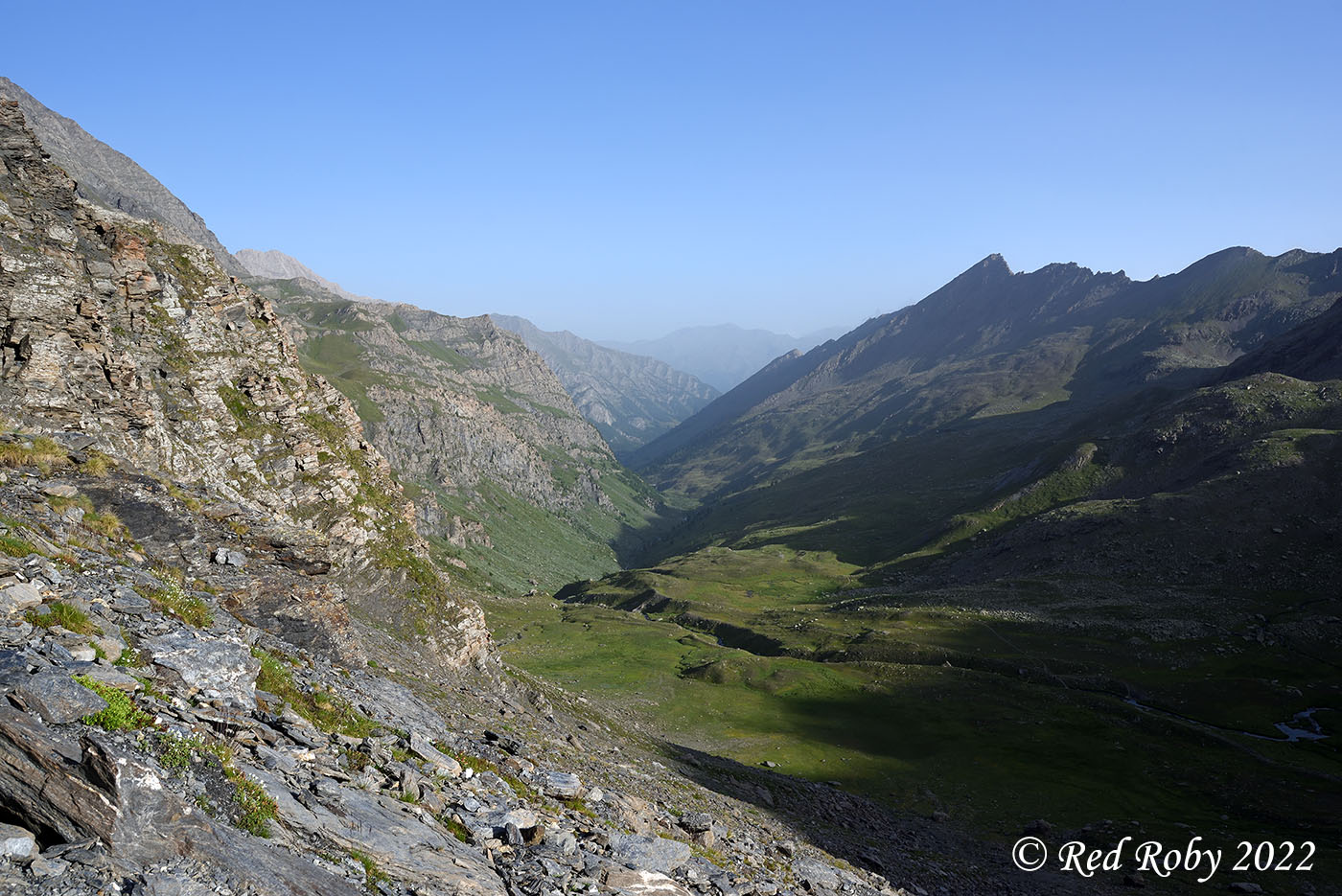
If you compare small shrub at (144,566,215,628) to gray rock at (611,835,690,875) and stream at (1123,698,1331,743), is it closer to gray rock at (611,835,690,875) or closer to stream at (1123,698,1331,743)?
gray rock at (611,835,690,875)

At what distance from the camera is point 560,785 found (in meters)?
26.7

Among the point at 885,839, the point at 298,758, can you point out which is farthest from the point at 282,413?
the point at 885,839

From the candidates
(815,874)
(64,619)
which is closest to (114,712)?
(64,619)

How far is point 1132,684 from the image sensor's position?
114188mm

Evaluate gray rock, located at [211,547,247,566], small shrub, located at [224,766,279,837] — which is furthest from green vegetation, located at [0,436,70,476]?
small shrub, located at [224,766,279,837]

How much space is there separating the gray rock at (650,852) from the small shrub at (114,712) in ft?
46.0

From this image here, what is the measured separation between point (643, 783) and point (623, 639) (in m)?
116

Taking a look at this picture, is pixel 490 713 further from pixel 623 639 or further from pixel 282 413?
pixel 623 639

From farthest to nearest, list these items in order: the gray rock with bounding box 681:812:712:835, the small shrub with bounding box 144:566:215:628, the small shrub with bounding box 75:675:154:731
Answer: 1. the gray rock with bounding box 681:812:712:835
2. the small shrub with bounding box 144:566:215:628
3. the small shrub with bounding box 75:675:154:731

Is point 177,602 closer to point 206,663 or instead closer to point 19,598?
point 206,663

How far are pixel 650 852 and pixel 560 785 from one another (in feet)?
14.3

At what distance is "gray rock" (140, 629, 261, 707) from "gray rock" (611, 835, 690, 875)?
12.2 m

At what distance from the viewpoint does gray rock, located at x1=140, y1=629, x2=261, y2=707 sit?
18.5 meters

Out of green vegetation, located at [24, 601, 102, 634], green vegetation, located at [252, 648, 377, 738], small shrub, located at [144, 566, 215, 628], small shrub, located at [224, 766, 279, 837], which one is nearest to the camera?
small shrub, located at [224, 766, 279, 837]
